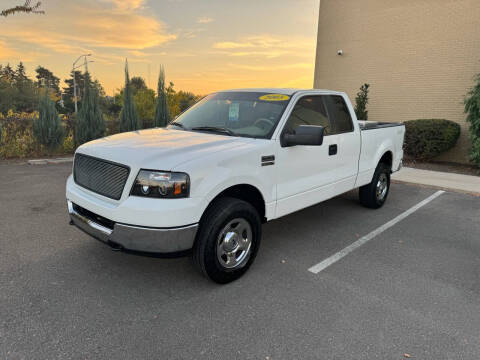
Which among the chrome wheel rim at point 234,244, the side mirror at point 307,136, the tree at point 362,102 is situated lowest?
the chrome wheel rim at point 234,244

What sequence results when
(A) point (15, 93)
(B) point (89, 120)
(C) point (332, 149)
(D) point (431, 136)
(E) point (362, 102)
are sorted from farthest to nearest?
(A) point (15, 93) → (E) point (362, 102) → (B) point (89, 120) → (D) point (431, 136) → (C) point (332, 149)

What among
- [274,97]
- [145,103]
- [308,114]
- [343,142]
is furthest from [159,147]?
[145,103]

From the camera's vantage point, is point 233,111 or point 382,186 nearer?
point 233,111

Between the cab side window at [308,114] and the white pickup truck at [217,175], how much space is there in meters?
0.01

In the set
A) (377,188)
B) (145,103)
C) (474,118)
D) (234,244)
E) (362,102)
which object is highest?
(145,103)

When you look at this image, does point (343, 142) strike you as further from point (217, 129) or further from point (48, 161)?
point (48, 161)

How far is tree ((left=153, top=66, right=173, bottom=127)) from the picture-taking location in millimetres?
14031

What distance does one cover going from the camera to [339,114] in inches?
192

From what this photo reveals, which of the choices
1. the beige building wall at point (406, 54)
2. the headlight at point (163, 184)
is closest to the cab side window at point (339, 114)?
the headlight at point (163, 184)

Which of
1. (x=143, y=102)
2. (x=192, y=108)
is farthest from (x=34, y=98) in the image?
(x=192, y=108)

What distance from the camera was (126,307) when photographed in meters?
3.02

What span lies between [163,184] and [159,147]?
549 mm

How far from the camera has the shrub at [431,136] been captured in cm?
1074

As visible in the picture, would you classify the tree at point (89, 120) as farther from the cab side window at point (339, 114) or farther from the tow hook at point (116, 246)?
the tow hook at point (116, 246)
